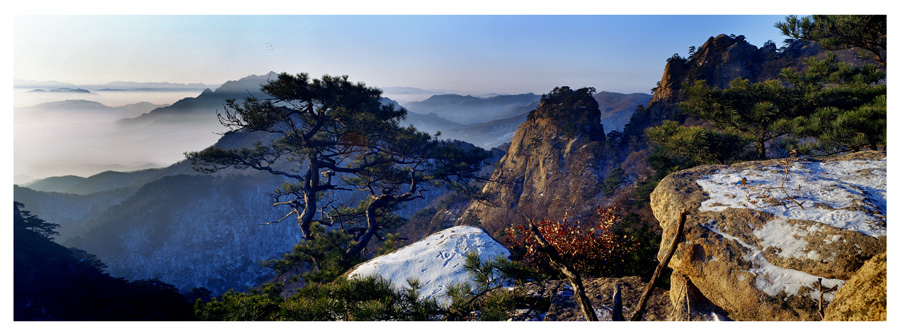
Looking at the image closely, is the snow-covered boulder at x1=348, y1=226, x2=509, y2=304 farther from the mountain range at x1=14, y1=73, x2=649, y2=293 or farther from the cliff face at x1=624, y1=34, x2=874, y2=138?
the cliff face at x1=624, y1=34, x2=874, y2=138

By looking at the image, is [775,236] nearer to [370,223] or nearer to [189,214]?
[370,223]

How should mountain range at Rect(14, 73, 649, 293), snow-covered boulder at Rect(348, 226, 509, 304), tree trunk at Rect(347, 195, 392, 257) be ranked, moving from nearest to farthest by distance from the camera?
snow-covered boulder at Rect(348, 226, 509, 304) → tree trunk at Rect(347, 195, 392, 257) → mountain range at Rect(14, 73, 649, 293)

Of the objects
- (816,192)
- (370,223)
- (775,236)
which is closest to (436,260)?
(775,236)

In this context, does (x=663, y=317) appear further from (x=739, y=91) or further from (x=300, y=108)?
(x=300, y=108)

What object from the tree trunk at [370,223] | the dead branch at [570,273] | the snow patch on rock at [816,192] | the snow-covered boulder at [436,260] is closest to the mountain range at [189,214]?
the tree trunk at [370,223]

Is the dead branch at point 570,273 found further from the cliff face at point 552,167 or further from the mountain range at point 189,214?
the cliff face at point 552,167

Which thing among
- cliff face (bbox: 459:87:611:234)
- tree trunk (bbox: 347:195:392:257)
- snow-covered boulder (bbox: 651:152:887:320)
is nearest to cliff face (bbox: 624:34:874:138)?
cliff face (bbox: 459:87:611:234)
